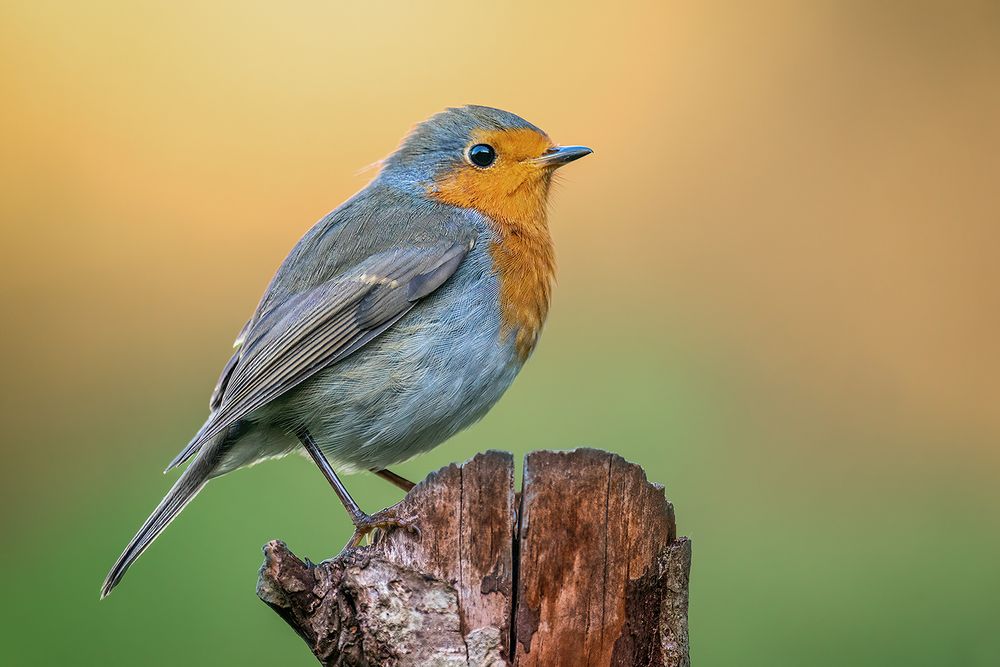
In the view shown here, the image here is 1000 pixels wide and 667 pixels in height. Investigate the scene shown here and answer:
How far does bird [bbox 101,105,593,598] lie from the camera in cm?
379

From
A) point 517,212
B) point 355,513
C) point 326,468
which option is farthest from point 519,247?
point 355,513

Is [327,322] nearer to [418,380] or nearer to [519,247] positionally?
[418,380]

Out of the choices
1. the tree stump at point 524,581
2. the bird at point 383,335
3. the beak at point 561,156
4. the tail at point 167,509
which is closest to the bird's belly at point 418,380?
the bird at point 383,335

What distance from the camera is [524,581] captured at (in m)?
2.82

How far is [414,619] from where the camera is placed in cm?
280

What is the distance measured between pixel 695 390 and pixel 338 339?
196cm

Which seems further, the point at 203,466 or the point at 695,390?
the point at 695,390

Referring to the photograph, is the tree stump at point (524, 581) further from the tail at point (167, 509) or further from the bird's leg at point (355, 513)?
the tail at point (167, 509)

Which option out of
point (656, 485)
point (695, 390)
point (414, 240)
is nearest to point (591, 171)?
point (695, 390)

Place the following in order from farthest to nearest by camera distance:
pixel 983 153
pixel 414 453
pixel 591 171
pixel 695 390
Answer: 1. pixel 983 153
2. pixel 591 171
3. pixel 695 390
4. pixel 414 453

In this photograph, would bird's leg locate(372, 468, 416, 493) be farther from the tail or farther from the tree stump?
the tree stump

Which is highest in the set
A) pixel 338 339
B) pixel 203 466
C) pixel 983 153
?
pixel 983 153

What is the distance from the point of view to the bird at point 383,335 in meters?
3.79

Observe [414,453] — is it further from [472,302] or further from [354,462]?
[472,302]
